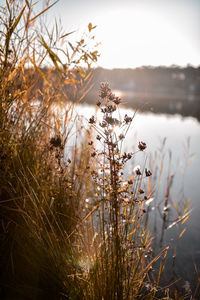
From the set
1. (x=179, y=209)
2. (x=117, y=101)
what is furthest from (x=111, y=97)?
(x=179, y=209)

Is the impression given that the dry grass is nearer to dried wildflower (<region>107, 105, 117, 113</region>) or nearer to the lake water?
dried wildflower (<region>107, 105, 117, 113</region>)

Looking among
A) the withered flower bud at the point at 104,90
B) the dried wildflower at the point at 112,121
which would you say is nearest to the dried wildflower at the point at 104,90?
the withered flower bud at the point at 104,90

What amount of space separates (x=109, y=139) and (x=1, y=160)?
943mm

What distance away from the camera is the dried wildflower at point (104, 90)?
3.56ft

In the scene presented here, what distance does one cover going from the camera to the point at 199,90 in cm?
5259

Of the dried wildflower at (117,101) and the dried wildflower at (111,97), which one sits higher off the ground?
the dried wildflower at (111,97)

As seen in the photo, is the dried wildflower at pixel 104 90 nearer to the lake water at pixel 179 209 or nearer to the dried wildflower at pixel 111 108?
the dried wildflower at pixel 111 108

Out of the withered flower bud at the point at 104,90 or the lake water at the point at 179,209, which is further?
the lake water at the point at 179,209

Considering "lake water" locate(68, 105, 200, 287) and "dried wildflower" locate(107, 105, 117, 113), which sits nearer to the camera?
"dried wildflower" locate(107, 105, 117, 113)

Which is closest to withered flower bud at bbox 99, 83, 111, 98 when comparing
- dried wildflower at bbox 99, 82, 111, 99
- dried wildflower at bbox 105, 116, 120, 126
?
dried wildflower at bbox 99, 82, 111, 99

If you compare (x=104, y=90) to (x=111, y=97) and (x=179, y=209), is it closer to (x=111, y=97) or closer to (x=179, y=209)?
(x=111, y=97)

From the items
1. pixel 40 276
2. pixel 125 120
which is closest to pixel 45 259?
pixel 40 276

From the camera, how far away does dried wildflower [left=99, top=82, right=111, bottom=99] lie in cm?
109

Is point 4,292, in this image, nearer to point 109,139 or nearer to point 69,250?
point 69,250
